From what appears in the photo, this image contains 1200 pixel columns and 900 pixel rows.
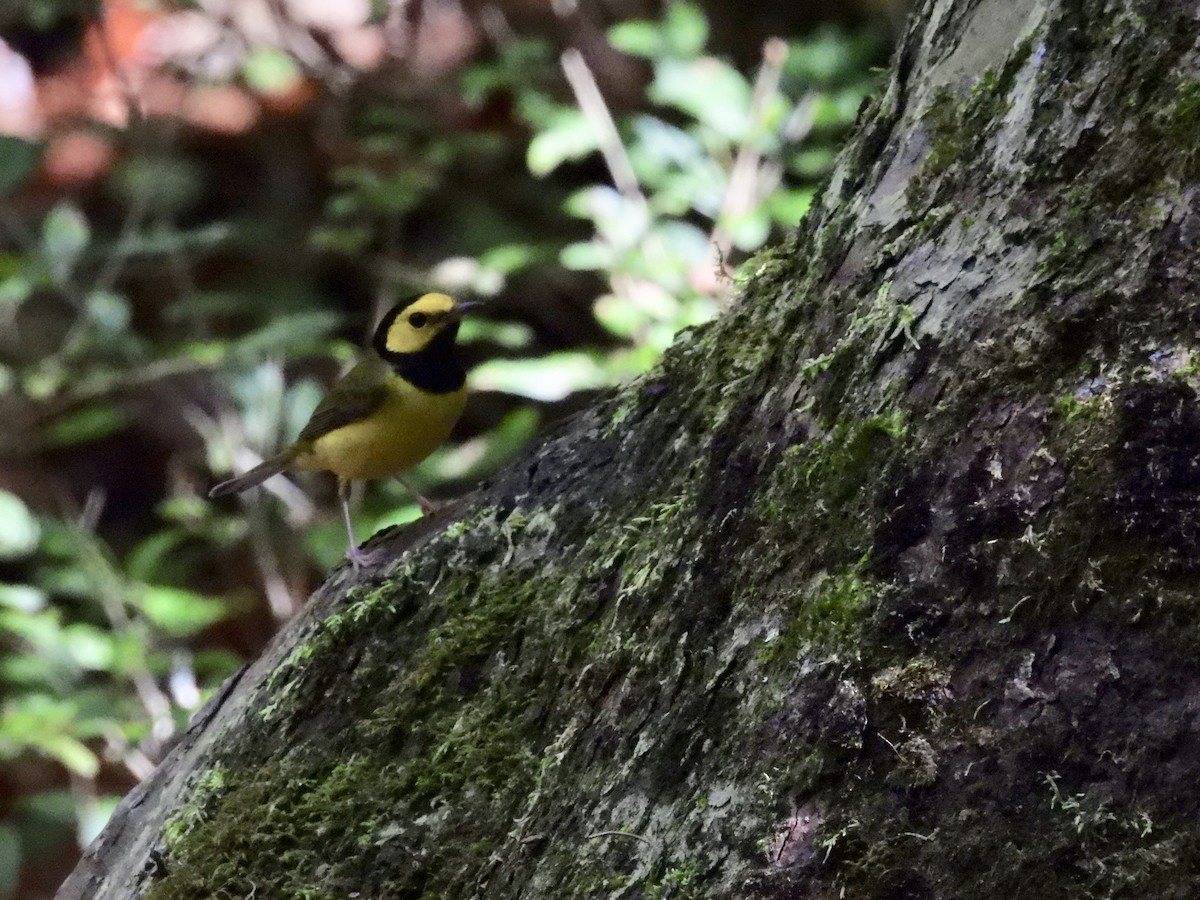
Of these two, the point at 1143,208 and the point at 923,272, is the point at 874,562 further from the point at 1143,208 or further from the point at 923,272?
the point at 1143,208

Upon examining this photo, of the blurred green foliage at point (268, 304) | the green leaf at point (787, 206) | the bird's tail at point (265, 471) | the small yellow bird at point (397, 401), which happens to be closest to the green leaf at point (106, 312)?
the blurred green foliage at point (268, 304)

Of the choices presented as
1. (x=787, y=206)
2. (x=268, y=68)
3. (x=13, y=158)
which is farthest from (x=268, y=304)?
(x=787, y=206)

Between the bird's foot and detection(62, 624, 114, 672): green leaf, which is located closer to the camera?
the bird's foot

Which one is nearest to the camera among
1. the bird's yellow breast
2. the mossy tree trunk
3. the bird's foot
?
the mossy tree trunk

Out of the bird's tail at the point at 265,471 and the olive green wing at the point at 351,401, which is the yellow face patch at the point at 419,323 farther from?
the bird's tail at the point at 265,471

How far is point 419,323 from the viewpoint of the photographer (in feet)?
11.1

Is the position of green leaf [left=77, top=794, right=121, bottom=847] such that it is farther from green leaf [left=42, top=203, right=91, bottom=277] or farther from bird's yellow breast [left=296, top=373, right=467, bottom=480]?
green leaf [left=42, top=203, right=91, bottom=277]

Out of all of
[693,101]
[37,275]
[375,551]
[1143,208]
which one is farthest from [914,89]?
[37,275]

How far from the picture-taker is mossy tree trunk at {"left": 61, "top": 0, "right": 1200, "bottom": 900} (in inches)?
49.8

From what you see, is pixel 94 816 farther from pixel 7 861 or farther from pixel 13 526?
pixel 13 526

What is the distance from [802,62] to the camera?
4320 millimetres

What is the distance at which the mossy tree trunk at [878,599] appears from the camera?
1.27 m

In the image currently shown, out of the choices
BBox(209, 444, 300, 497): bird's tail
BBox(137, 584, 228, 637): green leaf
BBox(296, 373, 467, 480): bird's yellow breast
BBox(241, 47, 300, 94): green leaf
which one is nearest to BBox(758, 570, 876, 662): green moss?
BBox(296, 373, 467, 480): bird's yellow breast

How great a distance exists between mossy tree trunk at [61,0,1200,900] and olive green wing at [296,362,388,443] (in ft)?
4.49
